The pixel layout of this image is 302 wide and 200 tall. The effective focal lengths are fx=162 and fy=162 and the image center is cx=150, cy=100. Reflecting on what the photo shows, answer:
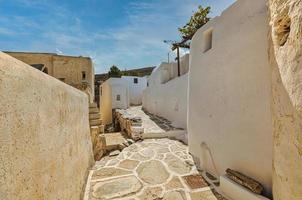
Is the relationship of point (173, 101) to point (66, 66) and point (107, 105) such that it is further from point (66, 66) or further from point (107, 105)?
point (66, 66)

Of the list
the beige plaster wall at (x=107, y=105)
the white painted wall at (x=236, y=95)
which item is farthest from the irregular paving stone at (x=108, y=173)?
the beige plaster wall at (x=107, y=105)

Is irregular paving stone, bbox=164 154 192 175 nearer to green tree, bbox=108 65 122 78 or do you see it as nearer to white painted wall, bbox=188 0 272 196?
white painted wall, bbox=188 0 272 196

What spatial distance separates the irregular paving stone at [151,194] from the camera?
3.32 metres

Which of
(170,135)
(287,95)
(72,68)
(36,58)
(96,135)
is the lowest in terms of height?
(170,135)

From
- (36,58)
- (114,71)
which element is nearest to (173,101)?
(36,58)

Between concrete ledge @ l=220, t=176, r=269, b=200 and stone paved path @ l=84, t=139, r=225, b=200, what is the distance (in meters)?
0.20

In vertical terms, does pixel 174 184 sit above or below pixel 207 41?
below

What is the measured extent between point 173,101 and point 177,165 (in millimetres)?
6037

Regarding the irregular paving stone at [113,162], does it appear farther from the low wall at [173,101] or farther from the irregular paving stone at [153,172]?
the low wall at [173,101]

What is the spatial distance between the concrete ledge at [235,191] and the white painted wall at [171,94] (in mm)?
5444

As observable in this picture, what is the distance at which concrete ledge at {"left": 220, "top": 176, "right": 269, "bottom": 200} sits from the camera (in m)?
2.71

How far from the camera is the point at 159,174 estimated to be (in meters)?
4.25

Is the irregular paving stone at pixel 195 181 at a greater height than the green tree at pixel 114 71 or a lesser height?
lesser

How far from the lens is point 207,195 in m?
3.37
